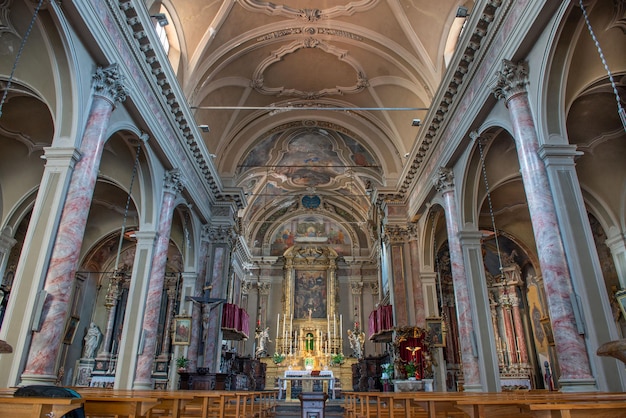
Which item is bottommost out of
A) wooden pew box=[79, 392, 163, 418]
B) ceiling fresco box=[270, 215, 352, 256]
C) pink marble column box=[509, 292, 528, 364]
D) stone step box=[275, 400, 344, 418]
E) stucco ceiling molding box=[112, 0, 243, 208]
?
stone step box=[275, 400, 344, 418]

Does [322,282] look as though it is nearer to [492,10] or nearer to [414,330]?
[414,330]

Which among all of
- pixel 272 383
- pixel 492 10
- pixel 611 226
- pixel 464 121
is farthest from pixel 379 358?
pixel 492 10

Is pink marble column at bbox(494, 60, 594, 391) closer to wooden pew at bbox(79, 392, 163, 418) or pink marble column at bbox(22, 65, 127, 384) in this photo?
wooden pew at bbox(79, 392, 163, 418)

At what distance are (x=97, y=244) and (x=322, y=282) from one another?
38.3 feet

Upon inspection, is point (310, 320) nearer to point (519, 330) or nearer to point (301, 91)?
point (519, 330)

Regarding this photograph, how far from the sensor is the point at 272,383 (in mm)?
20766

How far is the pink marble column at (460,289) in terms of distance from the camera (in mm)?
8883

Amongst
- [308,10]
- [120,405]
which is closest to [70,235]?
[120,405]

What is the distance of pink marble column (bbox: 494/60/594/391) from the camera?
5523 millimetres

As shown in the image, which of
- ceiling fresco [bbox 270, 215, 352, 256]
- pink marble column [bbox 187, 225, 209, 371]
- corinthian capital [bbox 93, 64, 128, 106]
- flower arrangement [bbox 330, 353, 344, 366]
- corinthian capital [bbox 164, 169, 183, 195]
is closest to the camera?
corinthian capital [bbox 93, 64, 128, 106]

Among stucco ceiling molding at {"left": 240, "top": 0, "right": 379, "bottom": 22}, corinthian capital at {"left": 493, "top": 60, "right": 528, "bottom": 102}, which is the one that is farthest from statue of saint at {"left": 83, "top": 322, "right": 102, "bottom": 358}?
corinthian capital at {"left": 493, "top": 60, "right": 528, "bottom": 102}

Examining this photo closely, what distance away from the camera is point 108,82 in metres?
7.30

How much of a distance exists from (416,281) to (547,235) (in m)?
7.87

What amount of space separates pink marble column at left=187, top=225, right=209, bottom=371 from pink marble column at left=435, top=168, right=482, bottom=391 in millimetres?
7343
